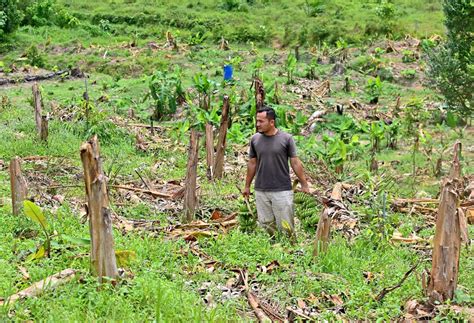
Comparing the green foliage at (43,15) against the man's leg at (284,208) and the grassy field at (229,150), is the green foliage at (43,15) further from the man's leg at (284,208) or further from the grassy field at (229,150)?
the man's leg at (284,208)

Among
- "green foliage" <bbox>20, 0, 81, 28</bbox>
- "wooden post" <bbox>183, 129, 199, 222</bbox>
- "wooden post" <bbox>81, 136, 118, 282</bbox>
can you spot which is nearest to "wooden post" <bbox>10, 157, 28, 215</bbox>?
"wooden post" <bbox>183, 129, 199, 222</bbox>

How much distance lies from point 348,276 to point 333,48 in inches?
664

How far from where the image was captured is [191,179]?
695cm

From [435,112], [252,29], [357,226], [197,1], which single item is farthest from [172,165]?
[197,1]

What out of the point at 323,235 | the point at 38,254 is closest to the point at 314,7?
the point at 323,235

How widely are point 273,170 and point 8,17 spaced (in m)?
20.3

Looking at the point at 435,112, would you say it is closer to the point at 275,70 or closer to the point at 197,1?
the point at 275,70

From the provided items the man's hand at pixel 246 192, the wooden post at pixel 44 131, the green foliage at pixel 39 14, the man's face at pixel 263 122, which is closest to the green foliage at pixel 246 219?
the man's hand at pixel 246 192

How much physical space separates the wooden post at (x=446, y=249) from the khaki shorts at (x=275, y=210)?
5.46 feet

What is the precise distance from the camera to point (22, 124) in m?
12.4

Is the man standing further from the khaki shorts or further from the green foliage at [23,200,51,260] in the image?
the green foliage at [23,200,51,260]

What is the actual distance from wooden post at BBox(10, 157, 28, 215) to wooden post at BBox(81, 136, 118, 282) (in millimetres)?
2148

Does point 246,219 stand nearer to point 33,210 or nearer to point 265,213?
point 265,213

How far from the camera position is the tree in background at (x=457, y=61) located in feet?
44.5
